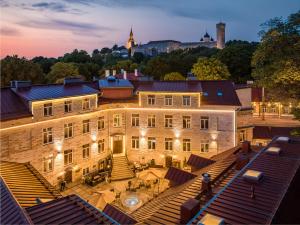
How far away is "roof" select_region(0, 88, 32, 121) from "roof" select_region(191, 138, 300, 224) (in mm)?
18961

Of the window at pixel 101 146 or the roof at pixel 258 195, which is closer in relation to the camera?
the roof at pixel 258 195

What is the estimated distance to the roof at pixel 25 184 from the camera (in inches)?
586

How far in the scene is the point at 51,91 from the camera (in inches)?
1045

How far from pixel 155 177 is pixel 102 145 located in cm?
812

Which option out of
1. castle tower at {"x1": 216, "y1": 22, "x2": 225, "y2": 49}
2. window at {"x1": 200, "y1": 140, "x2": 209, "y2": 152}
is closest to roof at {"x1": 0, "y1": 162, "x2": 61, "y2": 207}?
window at {"x1": 200, "y1": 140, "x2": 209, "y2": 152}

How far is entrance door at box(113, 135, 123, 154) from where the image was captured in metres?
32.9

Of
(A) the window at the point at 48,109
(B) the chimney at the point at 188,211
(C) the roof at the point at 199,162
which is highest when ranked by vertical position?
(A) the window at the point at 48,109

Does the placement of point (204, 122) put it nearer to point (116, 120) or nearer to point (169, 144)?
point (169, 144)

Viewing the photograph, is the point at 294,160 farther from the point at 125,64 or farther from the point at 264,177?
the point at 125,64

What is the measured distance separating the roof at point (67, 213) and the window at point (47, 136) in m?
14.8

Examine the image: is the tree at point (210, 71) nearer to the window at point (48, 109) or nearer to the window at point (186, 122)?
the window at point (186, 122)

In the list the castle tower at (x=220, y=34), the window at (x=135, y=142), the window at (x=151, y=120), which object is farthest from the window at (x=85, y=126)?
the castle tower at (x=220, y=34)

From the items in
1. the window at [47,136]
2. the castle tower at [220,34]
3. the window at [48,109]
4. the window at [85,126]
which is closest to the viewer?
the window at [48,109]

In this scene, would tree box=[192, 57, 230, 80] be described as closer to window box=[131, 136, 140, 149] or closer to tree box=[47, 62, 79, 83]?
window box=[131, 136, 140, 149]
